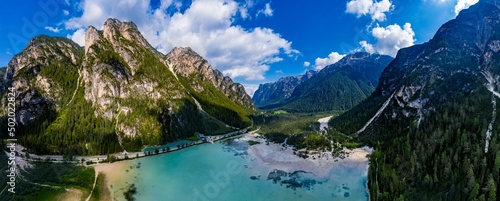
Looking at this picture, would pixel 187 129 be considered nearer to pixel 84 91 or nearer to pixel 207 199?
pixel 84 91

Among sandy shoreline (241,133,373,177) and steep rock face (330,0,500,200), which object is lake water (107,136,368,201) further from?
steep rock face (330,0,500,200)

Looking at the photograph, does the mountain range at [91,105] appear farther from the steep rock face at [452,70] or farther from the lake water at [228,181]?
the steep rock face at [452,70]

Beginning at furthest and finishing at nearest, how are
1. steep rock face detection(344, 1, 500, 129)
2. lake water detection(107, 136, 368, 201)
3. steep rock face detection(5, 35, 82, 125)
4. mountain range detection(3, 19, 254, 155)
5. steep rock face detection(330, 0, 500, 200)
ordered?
steep rock face detection(5, 35, 82, 125) < mountain range detection(3, 19, 254, 155) < steep rock face detection(344, 1, 500, 129) < lake water detection(107, 136, 368, 201) < steep rock face detection(330, 0, 500, 200)

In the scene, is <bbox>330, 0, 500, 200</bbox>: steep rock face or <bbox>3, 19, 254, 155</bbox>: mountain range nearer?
<bbox>330, 0, 500, 200</bbox>: steep rock face

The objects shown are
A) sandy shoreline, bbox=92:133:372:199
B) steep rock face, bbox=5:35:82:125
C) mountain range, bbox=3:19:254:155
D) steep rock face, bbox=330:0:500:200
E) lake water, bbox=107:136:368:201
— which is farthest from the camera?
steep rock face, bbox=5:35:82:125

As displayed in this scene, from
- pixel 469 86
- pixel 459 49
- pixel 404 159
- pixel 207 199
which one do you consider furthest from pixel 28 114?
pixel 459 49

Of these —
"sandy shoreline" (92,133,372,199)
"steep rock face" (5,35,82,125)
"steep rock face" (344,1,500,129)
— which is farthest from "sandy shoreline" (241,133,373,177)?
"steep rock face" (5,35,82,125)
